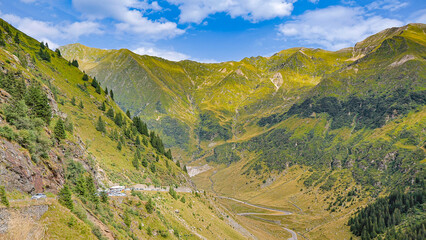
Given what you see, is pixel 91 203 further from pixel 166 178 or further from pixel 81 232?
pixel 166 178

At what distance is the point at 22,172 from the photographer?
87.6 feet

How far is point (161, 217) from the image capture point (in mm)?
48281

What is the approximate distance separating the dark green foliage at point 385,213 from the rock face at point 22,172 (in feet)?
571

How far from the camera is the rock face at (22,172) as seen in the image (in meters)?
24.9

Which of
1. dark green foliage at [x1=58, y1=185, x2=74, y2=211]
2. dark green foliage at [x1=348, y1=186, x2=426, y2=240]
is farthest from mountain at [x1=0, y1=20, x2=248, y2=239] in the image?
dark green foliage at [x1=348, y1=186, x2=426, y2=240]

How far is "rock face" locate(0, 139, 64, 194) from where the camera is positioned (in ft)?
81.6

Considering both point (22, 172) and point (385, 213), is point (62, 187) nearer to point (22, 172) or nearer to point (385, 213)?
point (22, 172)

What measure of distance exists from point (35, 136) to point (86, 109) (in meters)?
80.8

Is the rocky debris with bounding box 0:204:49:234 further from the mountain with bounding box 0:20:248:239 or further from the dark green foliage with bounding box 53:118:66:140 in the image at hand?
the dark green foliage with bounding box 53:118:66:140

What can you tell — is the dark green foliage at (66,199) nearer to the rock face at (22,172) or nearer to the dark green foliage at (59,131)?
the rock face at (22,172)

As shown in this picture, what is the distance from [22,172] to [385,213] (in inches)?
Result: 7926

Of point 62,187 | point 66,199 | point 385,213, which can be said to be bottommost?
point 385,213

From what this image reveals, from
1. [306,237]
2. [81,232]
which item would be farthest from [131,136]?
[306,237]

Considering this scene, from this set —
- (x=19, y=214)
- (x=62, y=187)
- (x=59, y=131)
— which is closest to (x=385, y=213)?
(x=59, y=131)
